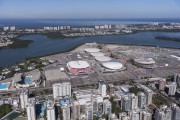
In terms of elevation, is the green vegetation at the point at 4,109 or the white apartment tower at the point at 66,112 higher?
the white apartment tower at the point at 66,112

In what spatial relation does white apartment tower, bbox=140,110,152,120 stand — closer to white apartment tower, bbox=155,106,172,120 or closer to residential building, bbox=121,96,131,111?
white apartment tower, bbox=155,106,172,120

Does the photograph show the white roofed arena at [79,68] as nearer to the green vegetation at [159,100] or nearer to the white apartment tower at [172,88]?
the green vegetation at [159,100]

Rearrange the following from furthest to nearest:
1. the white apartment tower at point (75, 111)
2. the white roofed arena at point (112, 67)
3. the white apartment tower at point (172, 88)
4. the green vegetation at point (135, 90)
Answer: the white roofed arena at point (112, 67) < the green vegetation at point (135, 90) < the white apartment tower at point (172, 88) < the white apartment tower at point (75, 111)

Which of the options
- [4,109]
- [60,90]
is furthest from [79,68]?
[4,109]

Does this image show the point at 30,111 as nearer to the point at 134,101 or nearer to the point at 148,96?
the point at 134,101

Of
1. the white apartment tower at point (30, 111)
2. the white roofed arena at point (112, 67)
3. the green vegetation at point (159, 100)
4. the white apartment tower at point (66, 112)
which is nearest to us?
the white apartment tower at point (30, 111)

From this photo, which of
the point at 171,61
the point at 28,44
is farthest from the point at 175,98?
the point at 28,44

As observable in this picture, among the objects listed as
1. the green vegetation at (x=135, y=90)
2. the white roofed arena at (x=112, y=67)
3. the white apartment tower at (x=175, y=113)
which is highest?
the white roofed arena at (x=112, y=67)

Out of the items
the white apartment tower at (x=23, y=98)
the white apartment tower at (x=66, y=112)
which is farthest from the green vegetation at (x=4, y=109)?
the white apartment tower at (x=66, y=112)
